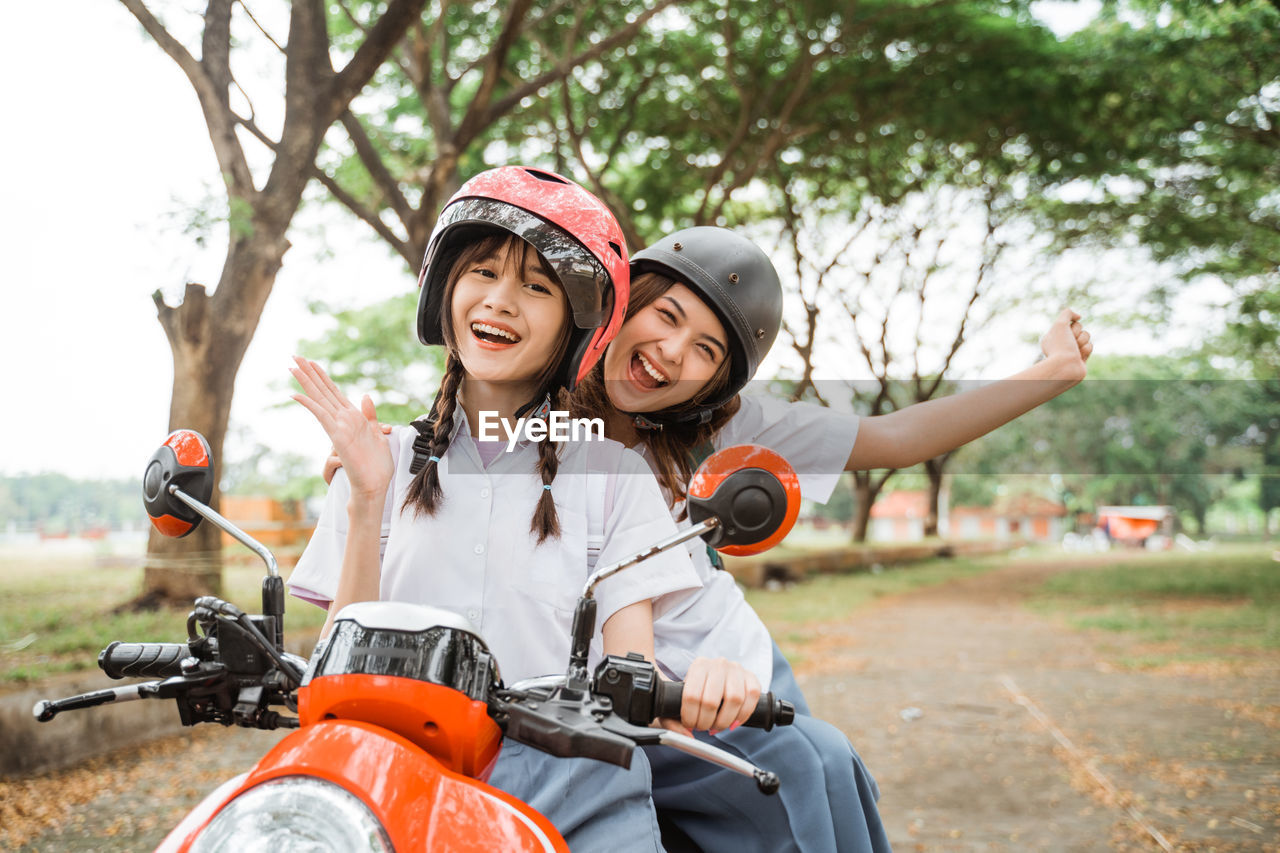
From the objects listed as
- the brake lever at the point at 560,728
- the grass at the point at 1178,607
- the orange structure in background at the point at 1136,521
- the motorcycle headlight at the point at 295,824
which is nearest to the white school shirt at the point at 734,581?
the brake lever at the point at 560,728

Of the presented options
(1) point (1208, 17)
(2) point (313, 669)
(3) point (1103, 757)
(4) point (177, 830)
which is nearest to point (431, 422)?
(2) point (313, 669)

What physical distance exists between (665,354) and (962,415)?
0.80m

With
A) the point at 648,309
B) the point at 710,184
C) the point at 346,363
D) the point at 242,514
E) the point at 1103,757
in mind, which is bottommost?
the point at 1103,757

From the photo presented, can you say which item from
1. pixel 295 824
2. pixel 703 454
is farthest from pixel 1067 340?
pixel 295 824

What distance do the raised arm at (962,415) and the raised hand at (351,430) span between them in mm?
1281

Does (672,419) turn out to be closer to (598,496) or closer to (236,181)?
(598,496)

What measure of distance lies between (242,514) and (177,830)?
397 inches

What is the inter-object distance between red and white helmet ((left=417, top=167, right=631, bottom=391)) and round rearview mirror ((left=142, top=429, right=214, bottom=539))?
0.55m

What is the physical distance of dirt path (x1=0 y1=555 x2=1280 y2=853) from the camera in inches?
170

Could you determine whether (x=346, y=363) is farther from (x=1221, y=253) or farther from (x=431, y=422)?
(x=431, y=422)

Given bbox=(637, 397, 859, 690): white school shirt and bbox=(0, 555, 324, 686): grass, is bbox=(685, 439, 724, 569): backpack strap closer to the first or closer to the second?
bbox=(637, 397, 859, 690): white school shirt

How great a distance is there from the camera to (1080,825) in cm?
465

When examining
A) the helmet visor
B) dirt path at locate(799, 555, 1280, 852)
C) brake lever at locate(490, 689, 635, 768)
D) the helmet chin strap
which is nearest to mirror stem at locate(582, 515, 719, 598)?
brake lever at locate(490, 689, 635, 768)

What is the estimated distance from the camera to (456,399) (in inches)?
75.4
